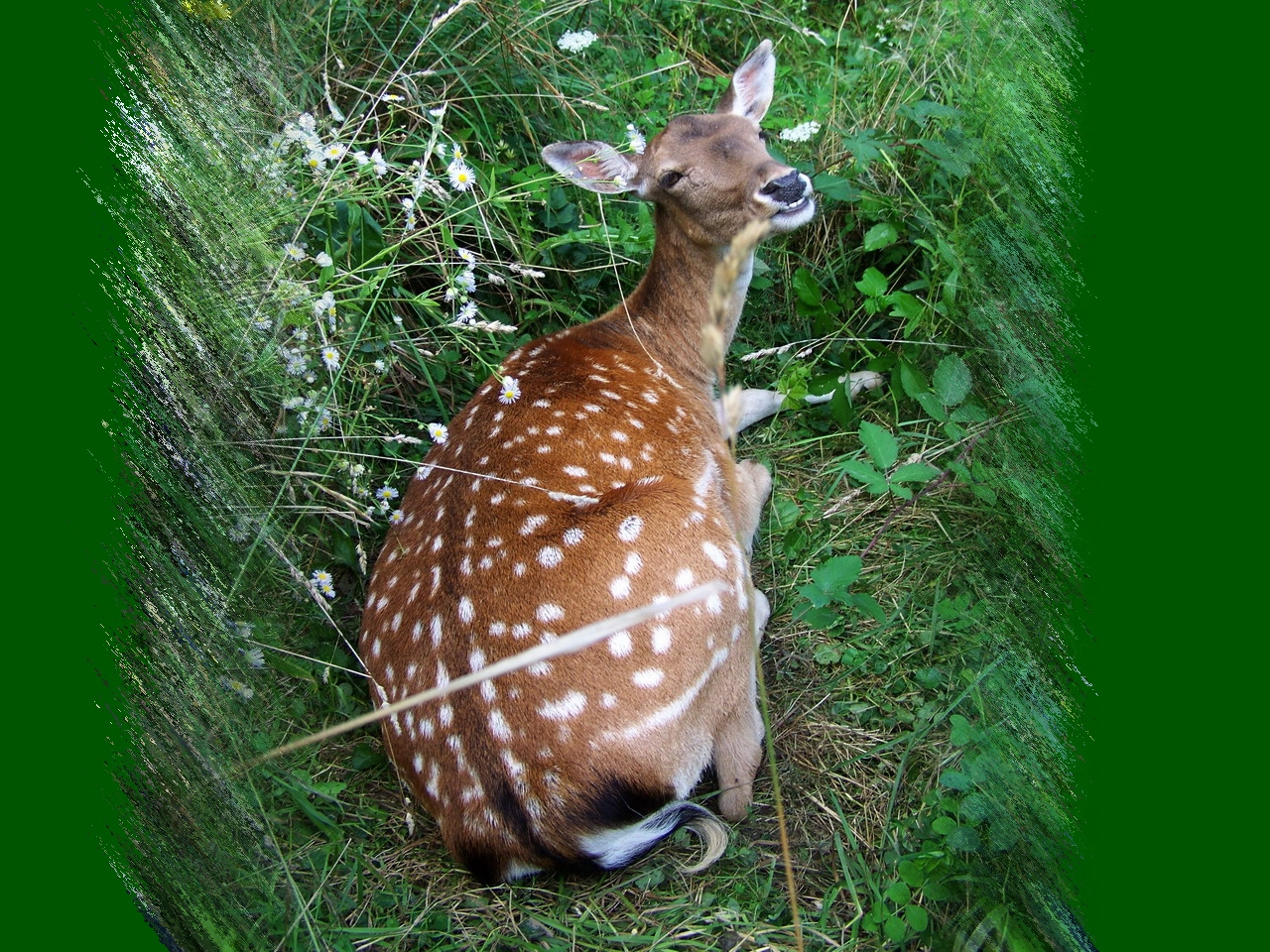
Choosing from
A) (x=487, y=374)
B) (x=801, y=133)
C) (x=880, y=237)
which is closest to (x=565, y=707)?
(x=487, y=374)

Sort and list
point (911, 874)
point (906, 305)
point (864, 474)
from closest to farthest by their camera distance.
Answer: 1. point (911, 874)
2. point (864, 474)
3. point (906, 305)

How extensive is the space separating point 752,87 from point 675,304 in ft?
2.80

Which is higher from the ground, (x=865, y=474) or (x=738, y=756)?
(x=865, y=474)

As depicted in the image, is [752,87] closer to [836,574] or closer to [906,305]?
[906,305]

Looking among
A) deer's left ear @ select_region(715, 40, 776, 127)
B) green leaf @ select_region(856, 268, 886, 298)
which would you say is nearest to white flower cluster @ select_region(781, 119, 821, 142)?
deer's left ear @ select_region(715, 40, 776, 127)

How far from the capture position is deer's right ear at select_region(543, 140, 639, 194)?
10.6 feet

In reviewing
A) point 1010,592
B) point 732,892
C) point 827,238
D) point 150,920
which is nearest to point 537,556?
point 732,892

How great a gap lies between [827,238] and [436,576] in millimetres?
2081

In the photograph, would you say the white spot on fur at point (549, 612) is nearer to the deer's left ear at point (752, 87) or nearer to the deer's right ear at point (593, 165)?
the deer's right ear at point (593, 165)

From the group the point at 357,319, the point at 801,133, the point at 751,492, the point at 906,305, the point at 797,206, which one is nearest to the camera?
the point at 357,319

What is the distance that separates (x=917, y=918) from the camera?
2.19 meters

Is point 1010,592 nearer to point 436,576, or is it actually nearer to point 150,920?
point 436,576

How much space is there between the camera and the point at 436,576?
256cm

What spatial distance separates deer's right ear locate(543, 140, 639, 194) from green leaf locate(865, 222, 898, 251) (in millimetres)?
871
